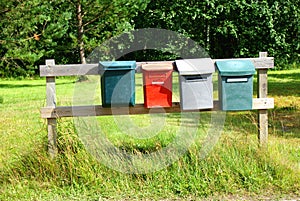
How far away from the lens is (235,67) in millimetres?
4766

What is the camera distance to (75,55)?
71.7 ft

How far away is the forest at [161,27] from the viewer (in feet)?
55.0

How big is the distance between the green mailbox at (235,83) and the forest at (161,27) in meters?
11.7

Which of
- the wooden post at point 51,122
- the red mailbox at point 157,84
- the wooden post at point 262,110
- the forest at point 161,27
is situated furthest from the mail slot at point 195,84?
the forest at point 161,27

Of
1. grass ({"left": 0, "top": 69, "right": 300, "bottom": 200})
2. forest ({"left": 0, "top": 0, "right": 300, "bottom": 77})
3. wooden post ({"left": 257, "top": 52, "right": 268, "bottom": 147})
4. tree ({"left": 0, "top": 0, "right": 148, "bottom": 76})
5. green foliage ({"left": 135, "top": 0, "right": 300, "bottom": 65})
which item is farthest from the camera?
green foliage ({"left": 135, "top": 0, "right": 300, "bottom": 65})

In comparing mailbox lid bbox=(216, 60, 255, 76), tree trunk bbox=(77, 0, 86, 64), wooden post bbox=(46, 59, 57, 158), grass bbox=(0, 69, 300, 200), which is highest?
tree trunk bbox=(77, 0, 86, 64)

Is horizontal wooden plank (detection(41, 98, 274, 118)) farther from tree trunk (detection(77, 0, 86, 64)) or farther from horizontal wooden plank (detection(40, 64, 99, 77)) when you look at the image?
tree trunk (detection(77, 0, 86, 64))

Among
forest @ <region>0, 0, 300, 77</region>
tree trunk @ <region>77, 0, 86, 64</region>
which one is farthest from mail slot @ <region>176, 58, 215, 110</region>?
tree trunk @ <region>77, 0, 86, 64</region>

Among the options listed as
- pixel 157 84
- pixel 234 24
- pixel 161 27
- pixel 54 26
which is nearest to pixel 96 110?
pixel 157 84

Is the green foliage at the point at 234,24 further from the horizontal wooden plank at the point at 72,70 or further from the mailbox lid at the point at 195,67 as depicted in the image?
the horizontal wooden plank at the point at 72,70

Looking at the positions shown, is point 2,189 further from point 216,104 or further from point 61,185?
point 216,104

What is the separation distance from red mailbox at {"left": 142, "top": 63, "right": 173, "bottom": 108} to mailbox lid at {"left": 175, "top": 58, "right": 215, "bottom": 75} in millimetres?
112

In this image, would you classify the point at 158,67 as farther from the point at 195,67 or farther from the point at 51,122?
the point at 51,122

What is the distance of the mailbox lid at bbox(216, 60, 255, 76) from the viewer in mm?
4719
